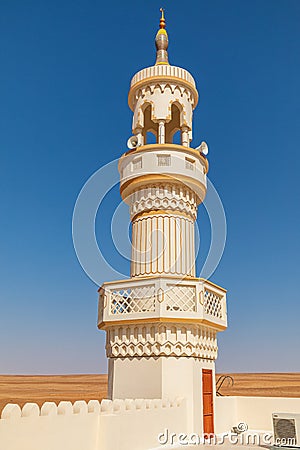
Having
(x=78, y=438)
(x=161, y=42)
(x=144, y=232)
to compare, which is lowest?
(x=78, y=438)

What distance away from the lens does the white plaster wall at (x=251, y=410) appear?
12.7 m

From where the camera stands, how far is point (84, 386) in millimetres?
54375

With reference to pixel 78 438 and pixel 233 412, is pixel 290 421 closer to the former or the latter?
pixel 233 412

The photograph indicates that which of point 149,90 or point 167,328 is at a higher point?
point 149,90

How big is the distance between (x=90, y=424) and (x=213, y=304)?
5.35 meters

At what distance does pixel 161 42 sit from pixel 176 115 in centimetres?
→ 283

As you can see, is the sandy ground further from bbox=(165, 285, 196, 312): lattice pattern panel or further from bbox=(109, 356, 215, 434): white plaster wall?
bbox=(165, 285, 196, 312): lattice pattern panel

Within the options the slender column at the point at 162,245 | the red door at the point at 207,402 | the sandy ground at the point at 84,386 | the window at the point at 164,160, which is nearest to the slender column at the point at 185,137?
the window at the point at 164,160

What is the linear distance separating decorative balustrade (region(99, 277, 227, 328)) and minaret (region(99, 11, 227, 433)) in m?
0.03

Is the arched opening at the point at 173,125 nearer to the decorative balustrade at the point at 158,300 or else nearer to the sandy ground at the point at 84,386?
the decorative balustrade at the point at 158,300

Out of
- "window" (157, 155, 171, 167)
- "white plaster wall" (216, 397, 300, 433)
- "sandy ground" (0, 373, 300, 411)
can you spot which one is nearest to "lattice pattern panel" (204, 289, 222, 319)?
"white plaster wall" (216, 397, 300, 433)

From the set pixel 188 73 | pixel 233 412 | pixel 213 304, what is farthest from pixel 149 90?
pixel 233 412

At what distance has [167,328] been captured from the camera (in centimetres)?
1147

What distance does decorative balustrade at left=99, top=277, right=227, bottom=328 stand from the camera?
11352 mm
